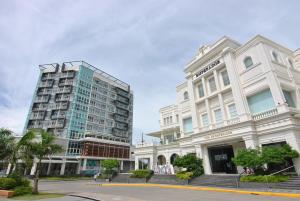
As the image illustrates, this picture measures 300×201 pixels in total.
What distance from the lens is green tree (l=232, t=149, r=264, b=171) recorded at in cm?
1520

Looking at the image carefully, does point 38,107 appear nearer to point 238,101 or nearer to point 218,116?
point 218,116

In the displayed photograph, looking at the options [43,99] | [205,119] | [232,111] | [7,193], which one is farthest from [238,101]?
[43,99]

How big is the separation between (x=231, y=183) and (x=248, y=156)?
3.04 meters

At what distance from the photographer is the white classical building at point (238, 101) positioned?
1775cm

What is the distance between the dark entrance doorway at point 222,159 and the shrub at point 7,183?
68.3 feet

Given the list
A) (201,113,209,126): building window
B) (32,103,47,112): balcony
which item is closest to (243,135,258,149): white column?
(201,113,209,126): building window

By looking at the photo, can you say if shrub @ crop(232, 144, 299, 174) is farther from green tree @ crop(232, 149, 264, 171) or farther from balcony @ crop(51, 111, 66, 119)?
balcony @ crop(51, 111, 66, 119)

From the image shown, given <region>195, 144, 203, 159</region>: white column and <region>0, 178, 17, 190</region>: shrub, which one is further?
<region>195, 144, 203, 159</region>: white column

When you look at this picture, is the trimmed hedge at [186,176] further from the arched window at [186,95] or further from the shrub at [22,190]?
the shrub at [22,190]

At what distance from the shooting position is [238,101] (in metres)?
20.7

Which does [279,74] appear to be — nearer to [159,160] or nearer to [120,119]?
[159,160]

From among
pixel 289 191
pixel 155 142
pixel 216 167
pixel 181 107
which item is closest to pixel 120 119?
pixel 155 142

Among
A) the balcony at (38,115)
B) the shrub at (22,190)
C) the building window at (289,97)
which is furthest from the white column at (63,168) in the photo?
the building window at (289,97)

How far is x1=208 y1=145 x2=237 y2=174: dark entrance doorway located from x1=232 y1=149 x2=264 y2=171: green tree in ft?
19.6
